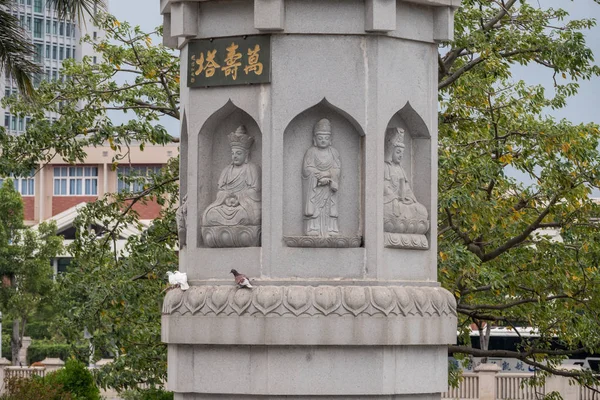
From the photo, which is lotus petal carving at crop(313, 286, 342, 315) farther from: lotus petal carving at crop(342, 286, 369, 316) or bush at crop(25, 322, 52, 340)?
bush at crop(25, 322, 52, 340)

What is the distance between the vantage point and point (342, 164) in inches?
418

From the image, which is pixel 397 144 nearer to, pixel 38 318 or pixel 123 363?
pixel 123 363

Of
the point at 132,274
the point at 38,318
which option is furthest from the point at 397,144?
the point at 38,318

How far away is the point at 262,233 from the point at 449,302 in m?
1.69

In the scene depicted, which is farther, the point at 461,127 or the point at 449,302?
the point at 461,127

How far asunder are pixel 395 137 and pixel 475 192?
18.7 feet

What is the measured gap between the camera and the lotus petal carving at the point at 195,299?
10516 millimetres

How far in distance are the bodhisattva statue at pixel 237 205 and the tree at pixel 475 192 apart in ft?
17.6

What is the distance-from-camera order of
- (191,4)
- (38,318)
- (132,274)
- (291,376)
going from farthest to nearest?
(38,318) < (132,274) < (191,4) < (291,376)

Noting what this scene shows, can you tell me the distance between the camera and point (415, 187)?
438 inches

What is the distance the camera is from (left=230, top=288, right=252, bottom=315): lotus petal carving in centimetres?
1030

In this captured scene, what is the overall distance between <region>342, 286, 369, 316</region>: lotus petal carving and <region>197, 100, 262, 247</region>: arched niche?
4.46 ft

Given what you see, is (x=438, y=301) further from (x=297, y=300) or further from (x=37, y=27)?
(x=37, y=27)

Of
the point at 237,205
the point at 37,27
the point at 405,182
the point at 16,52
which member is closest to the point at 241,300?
the point at 237,205
